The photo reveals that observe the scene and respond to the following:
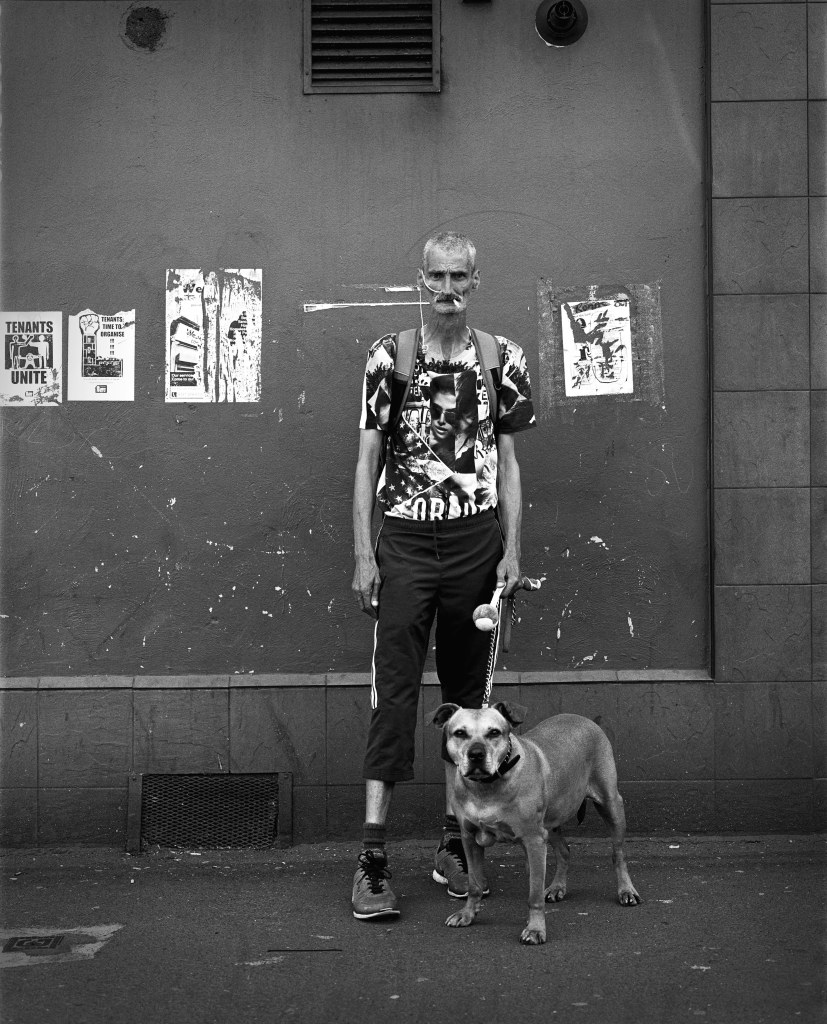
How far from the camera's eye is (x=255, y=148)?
6.04 metres

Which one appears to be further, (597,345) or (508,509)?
(597,345)

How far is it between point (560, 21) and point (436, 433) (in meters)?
2.27

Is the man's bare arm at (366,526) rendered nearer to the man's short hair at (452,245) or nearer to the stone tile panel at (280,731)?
the man's short hair at (452,245)

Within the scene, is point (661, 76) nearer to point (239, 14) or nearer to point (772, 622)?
point (239, 14)

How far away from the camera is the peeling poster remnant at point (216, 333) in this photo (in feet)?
19.8

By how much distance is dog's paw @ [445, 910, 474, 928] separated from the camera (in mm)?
4711

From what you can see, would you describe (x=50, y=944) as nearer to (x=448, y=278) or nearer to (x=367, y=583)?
(x=367, y=583)

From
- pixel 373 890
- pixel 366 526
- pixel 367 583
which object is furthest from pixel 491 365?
pixel 373 890

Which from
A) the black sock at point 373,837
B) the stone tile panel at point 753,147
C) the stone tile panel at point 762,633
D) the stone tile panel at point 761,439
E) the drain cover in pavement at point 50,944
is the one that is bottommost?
the drain cover in pavement at point 50,944

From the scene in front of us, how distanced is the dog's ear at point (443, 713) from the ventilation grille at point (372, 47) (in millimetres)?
3047

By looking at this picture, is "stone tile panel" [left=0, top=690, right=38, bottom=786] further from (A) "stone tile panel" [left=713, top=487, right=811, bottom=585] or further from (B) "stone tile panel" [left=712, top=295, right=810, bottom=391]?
(B) "stone tile panel" [left=712, top=295, right=810, bottom=391]

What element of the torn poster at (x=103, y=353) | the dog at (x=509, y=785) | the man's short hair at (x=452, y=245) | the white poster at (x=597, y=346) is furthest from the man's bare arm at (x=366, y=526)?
the torn poster at (x=103, y=353)

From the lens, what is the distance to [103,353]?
19.8 feet

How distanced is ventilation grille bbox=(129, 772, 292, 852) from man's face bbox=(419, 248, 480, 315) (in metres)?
2.38
